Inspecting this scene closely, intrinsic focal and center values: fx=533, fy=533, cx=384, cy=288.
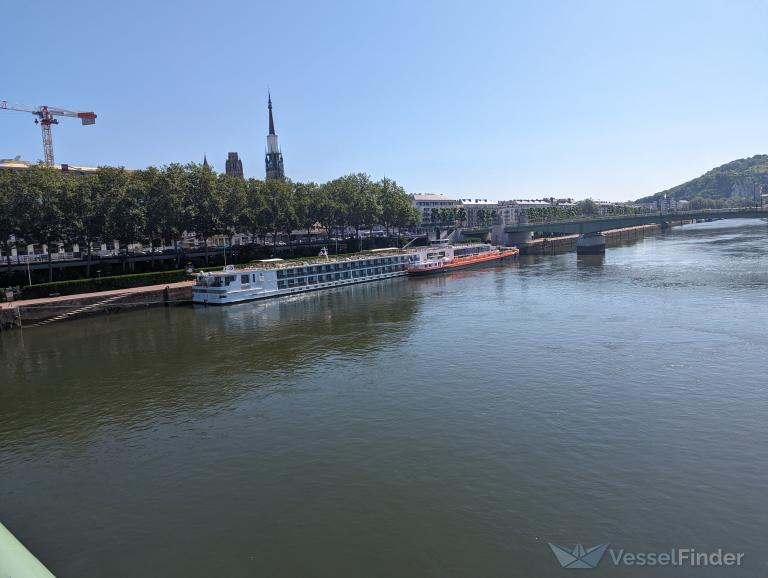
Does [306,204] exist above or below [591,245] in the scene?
above

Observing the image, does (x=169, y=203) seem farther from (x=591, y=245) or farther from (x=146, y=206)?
(x=591, y=245)

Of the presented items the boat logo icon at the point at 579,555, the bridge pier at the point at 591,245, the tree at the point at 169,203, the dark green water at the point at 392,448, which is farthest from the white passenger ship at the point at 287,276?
the boat logo icon at the point at 579,555

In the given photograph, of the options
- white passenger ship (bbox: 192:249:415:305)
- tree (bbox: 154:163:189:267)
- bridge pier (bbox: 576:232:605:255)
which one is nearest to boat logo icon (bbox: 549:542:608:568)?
white passenger ship (bbox: 192:249:415:305)

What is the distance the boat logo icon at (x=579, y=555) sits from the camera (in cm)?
1353

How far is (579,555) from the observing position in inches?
547

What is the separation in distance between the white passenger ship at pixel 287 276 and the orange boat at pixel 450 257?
1895mm

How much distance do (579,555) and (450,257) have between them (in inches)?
3206

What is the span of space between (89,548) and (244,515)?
4.24 m

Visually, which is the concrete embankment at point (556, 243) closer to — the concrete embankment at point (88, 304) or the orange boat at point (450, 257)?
the orange boat at point (450, 257)

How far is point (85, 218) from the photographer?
2461 inches

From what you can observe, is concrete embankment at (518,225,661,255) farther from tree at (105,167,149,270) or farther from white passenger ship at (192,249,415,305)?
tree at (105,167,149,270)

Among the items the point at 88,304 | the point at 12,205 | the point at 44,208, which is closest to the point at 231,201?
the point at 44,208

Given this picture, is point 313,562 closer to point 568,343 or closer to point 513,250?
point 568,343

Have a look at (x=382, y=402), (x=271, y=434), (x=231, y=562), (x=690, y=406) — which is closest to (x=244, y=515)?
(x=231, y=562)
